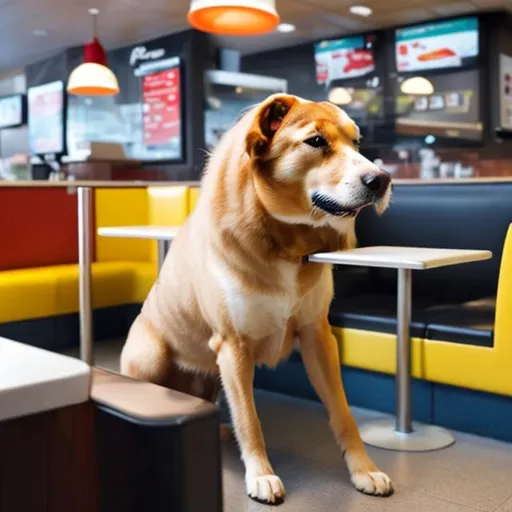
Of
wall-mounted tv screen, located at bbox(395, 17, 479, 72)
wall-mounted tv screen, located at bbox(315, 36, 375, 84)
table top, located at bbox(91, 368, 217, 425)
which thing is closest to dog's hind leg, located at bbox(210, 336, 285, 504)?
table top, located at bbox(91, 368, 217, 425)

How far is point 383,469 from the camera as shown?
2420 mm

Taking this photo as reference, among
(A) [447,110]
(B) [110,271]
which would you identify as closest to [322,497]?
(B) [110,271]

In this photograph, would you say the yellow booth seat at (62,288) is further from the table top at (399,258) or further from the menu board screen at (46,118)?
the menu board screen at (46,118)

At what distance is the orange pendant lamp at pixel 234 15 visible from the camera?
4266 mm

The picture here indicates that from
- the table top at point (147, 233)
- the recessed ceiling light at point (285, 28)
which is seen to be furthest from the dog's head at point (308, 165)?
the recessed ceiling light at point (285, 28)

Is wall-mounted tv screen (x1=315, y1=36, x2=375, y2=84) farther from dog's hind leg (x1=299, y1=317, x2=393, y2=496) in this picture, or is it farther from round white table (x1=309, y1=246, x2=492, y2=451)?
dog's hind leg (x1=299, y1=317, x2=393, y2=496)

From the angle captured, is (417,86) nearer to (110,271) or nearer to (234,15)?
(234,15)

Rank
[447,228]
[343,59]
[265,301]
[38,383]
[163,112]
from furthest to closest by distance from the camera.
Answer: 1. [163,112]
2. [343,59]
3. [447,228]
4. [265,301]
5. [38,383]

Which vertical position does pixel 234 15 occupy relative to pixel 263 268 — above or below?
above

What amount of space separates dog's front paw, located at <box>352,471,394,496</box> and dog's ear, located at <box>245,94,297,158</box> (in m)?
1.10

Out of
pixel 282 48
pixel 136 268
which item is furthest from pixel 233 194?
pixel 282 48

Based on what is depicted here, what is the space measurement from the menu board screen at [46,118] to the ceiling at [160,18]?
2.82 feet

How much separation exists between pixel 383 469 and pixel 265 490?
1.76 feet

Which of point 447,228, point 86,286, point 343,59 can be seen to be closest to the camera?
point 447,228
